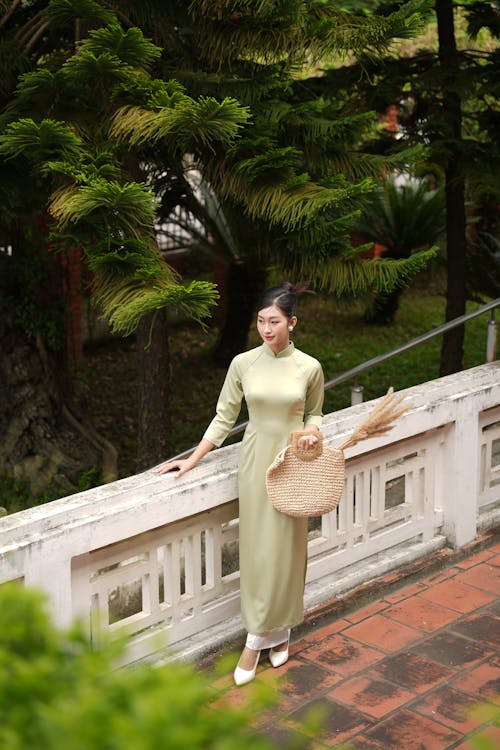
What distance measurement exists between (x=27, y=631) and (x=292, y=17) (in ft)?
18.0

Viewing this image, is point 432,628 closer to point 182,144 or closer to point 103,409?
point 182,144

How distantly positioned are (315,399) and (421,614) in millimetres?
1220

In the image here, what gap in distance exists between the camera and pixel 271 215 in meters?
6.56

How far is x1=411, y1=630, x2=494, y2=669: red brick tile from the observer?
185 inches

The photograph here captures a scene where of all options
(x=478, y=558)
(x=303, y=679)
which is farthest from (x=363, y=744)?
(x=478, y=558)

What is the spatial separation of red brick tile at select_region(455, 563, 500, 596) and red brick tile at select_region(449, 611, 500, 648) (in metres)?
0.28

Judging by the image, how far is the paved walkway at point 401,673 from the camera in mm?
4156

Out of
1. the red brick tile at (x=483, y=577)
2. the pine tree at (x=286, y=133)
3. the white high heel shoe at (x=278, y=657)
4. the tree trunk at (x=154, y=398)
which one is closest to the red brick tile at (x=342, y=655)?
the white high heel shoe at (x=278, y=657)

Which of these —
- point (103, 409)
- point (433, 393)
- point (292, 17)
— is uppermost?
point (292, 17)

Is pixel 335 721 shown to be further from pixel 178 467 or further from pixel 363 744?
pixel 178 467

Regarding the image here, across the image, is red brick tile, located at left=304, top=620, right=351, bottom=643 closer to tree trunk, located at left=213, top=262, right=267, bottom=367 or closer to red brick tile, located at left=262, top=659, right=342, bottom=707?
red brick tile, located at left=262, top=659, right=342, bottom=707

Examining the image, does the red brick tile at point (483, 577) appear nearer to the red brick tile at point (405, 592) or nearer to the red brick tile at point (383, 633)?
the red brick tile at point (405, 592)

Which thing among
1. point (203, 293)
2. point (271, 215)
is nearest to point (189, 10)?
point (271, 215)

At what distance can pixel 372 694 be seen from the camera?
4434 millimetres
